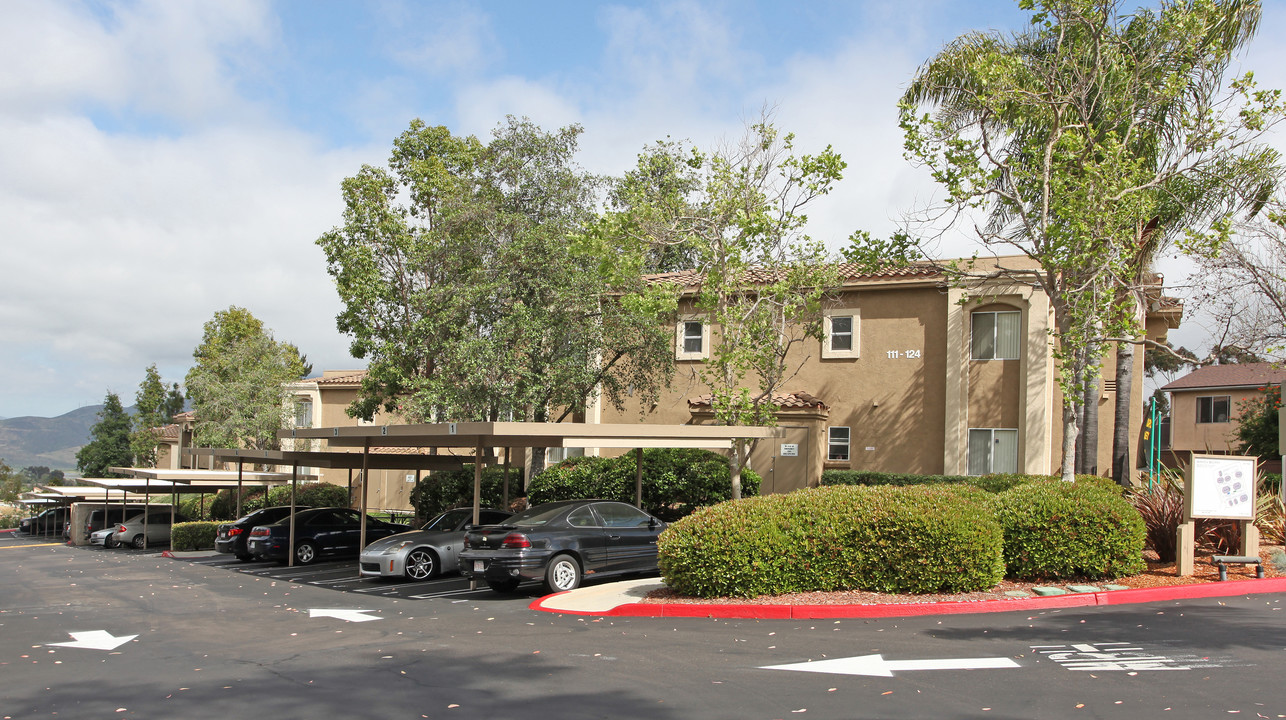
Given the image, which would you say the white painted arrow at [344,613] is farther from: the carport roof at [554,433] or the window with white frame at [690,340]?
the window with white frame at [690,340]

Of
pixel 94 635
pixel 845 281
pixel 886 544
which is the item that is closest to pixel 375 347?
pixel 845 281

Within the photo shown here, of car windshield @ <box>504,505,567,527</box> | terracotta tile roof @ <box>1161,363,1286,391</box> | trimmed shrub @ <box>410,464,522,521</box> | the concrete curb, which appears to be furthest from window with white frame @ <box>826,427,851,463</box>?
terracotta tile roof @ <box>1161,363,1286,391</box>

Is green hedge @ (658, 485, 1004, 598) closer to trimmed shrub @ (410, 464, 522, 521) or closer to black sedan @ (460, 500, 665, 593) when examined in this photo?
→ black sedan @ (460, 500, 665, 593)

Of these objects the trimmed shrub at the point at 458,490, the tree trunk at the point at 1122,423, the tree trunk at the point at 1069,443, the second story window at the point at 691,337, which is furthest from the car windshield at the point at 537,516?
the tree trunk at the point at 1122,423

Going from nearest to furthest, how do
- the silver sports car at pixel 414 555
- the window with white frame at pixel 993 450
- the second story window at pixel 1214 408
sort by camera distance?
the silver sports car at pixel 414 555, the window with white frame at pixel 993 450, the second story window at pixel 1214 408

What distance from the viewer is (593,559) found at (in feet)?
47.2

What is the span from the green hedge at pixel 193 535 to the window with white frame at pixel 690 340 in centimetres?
1442

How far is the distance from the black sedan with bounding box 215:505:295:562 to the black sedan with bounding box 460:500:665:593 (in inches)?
421

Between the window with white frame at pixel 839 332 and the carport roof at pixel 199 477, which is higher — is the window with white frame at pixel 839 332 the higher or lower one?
the higher one

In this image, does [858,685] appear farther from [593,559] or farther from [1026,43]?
[1026,43]

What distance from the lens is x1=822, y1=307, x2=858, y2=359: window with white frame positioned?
24812 millimetres

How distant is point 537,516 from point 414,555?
3.63 meters

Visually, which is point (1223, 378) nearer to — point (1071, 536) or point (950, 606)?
point (1071, 536)

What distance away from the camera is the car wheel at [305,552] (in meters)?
21.4
